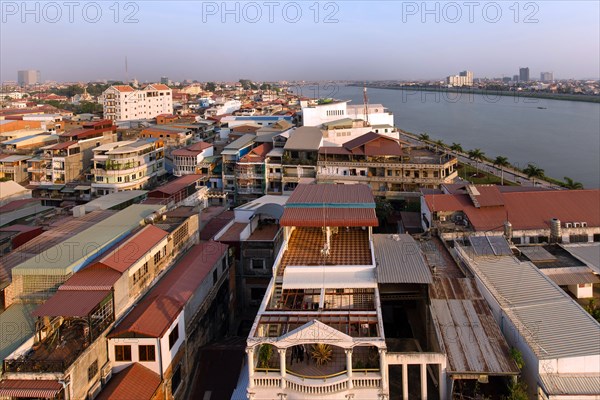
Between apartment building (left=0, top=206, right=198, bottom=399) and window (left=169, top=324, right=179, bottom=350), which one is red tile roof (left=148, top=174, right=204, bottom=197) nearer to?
apartment building (left=0, top=206, right=198, bottom=399)

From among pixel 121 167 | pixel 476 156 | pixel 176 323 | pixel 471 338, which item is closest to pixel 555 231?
pixel 471 338

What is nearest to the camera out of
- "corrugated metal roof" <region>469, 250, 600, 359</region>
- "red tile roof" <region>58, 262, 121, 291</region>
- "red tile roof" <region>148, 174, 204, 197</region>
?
"corrugated metal roof" <region>469, 250, 600, 359</region>

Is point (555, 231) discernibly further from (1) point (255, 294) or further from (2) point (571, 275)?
(1) point (255, 294)

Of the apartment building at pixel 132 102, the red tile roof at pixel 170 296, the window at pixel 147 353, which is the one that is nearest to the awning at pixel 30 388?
the red tile roof at pixel 170 296

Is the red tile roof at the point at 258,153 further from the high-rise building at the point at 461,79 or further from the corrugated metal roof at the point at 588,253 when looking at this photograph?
the high-rise building at the point at 461,79

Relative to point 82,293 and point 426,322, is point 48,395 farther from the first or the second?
point 426,322

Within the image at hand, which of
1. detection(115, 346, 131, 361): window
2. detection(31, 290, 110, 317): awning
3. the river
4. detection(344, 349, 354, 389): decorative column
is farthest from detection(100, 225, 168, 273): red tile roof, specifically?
the river

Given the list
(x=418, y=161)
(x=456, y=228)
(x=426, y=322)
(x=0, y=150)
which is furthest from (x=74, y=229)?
(x=0, y=150)
